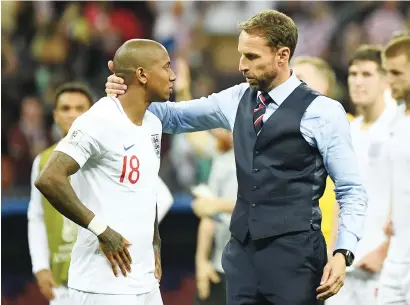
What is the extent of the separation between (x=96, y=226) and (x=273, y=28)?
3.96 feet

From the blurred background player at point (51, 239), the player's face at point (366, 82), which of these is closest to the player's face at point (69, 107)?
the blurred background player at point (51, 239)

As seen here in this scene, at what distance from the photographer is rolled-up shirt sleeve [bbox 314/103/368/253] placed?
438 cm

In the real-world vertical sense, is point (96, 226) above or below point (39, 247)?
above

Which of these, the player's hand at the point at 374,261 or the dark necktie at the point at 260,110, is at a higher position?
the dark necktie at the point at 260,110

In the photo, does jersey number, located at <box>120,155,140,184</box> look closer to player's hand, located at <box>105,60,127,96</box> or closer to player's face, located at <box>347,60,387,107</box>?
player's hand, located at <box>105,60,127,96</box>

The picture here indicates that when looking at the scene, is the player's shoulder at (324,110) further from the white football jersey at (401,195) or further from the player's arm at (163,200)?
the player's arm at (163,200)

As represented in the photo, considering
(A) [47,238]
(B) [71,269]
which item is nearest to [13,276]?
(A) [47,238]

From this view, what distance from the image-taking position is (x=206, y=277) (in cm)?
688

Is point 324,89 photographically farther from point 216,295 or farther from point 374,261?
point 216,295

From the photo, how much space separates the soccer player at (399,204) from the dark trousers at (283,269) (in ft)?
3.32

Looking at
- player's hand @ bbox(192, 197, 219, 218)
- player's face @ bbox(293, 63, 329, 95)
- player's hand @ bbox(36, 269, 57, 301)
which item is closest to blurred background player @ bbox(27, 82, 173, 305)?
player's hand @ bbox(36, 269, 57, 301)

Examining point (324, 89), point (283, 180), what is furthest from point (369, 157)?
point (283, 180)

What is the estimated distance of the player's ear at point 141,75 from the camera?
14.6 feet

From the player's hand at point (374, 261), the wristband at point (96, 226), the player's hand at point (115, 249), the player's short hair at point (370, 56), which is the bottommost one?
the player's hand at point (374, 261)
